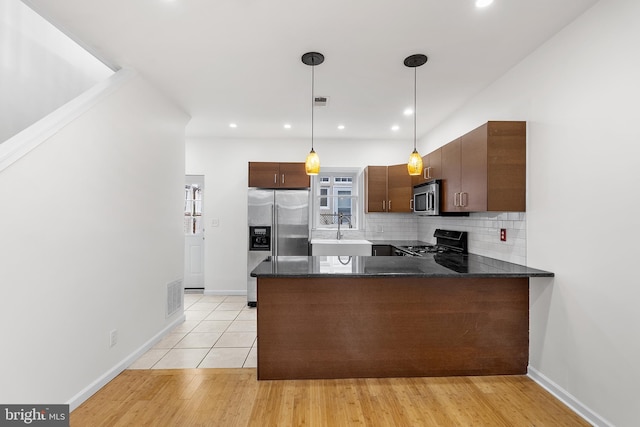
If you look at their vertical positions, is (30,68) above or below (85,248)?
above

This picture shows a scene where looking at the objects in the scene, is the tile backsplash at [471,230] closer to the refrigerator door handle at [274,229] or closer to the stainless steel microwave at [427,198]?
the stainless steel microwave at [427,198]

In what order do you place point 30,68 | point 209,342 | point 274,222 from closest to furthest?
point 30,68 → point 209,342 → point 274,222

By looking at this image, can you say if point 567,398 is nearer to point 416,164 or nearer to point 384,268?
point 384,268

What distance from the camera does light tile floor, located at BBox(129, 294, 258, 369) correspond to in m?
2.75

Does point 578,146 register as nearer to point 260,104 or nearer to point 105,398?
point 260,104

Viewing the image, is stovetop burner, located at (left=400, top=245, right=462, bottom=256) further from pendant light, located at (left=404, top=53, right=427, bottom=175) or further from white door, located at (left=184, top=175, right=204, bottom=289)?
white door, located at (left=184, top=175, right=204, bottom=289)

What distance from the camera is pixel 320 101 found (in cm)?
352

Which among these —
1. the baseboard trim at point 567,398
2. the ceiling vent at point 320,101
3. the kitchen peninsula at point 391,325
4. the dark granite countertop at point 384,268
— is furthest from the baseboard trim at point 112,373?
the baseboard trim at point 567,398

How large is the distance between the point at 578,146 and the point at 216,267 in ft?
16.2

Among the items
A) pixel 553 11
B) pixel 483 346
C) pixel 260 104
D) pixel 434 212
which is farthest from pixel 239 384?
pixel 553 11

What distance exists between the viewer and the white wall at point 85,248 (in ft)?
5.57

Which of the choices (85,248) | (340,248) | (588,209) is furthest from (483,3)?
(340,248)

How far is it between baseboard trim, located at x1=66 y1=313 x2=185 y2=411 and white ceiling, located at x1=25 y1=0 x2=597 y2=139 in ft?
8.78
